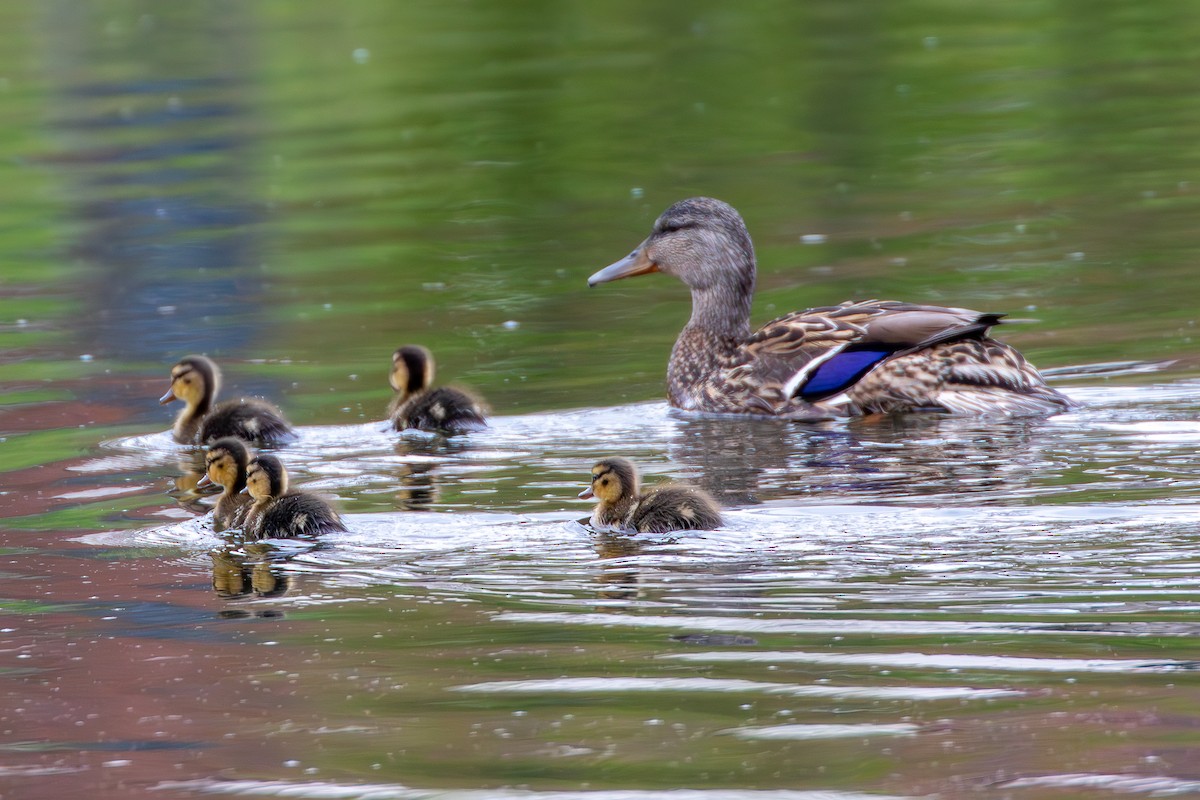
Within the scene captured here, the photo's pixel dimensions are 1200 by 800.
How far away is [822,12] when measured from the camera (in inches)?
1104

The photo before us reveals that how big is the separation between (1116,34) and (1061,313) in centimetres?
1325

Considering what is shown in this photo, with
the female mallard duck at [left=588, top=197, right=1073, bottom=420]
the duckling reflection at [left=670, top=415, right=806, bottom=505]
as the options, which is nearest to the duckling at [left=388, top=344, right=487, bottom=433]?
the duckling reflection at [left=670, top=415, right=806, bottom=505]

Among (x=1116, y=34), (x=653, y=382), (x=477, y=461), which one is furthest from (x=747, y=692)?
(x=1116, y=34)

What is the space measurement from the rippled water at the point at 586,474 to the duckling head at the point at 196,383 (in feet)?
0.75

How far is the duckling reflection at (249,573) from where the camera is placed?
646 centimetres

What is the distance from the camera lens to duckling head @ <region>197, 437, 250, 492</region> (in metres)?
7.71

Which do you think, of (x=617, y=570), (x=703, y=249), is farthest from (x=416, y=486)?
(x=703, y=249)

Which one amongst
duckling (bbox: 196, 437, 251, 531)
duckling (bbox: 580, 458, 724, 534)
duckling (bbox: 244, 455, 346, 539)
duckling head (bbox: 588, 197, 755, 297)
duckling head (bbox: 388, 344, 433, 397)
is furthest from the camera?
duckling head (bbox: 588, 197, 755, 297)

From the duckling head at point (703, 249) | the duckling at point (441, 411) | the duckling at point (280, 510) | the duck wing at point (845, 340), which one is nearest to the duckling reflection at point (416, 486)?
the duckling at point (280, 510)

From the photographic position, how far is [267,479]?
727cm

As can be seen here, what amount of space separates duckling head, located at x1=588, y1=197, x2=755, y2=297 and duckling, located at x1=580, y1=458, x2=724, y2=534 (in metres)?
3.08

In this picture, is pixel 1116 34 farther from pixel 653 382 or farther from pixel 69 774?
pixel 69 774

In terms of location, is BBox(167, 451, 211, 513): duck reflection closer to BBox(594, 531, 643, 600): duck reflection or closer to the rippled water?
the rippled water

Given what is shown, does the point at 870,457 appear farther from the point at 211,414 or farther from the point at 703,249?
the point at 211,414
